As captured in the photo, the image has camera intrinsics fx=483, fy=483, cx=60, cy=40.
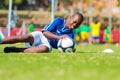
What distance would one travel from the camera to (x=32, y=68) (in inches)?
304

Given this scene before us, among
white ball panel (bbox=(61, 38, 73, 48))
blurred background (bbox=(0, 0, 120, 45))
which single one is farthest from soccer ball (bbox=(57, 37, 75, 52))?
blurred background (bbox=(0, 0, 120, 45))

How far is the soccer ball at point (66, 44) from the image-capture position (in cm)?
1232

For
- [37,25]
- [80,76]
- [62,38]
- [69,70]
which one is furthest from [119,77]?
[37,25]

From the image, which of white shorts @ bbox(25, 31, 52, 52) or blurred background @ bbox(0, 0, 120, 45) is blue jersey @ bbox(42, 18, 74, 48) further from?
blurred background @ bbox(0, 0, 120, 45)

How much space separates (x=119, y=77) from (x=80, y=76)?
53 cm

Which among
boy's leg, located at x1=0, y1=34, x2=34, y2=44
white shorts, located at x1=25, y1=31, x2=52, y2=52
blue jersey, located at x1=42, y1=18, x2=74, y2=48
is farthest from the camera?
blue jersey, located at x1=42, y1=18, x2=74, y2=48

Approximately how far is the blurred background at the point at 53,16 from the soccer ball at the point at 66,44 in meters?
20.7

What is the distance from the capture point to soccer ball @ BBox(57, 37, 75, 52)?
40.4 ft

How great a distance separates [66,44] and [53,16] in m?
23.1

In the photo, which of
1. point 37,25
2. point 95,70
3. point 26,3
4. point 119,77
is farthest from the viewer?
point 26,3

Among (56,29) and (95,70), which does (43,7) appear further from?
(95,70)

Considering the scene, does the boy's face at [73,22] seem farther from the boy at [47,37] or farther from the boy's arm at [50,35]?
the boy's arm at [50,35]

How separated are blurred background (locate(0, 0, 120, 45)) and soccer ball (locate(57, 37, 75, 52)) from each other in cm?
2071

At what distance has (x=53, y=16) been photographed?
1393 inches
